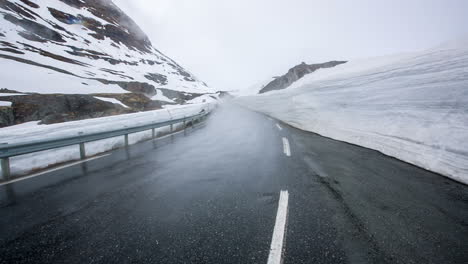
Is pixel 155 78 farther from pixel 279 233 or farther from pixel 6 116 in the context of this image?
pixel 279 233

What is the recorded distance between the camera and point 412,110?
5.32 m

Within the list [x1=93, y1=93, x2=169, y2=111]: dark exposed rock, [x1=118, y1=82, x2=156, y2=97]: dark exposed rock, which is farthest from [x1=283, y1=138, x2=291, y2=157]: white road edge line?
[x1=118, y1=82, x2=156, y2=97]: dark exposed rock

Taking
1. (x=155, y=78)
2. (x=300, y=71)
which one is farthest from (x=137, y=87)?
(x=300, y=71)

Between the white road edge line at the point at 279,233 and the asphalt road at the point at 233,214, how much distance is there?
0.18ft

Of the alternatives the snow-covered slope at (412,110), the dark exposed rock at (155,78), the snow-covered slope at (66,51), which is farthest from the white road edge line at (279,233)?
the dark exposed rock at (155,78)

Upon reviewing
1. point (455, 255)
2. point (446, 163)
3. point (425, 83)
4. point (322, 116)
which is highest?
point (425, 83)

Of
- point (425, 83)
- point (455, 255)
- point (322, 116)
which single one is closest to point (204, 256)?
point (455, 255)

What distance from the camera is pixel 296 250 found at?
188 centimetres

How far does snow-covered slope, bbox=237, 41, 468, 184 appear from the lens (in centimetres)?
410

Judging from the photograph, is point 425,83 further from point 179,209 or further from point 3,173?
point 3,173

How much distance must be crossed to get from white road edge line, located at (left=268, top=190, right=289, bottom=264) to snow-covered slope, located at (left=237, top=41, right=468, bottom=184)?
3809 mm

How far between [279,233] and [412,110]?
6.04m

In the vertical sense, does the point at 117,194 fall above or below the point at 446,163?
below

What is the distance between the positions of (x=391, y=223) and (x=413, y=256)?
1.81ft
